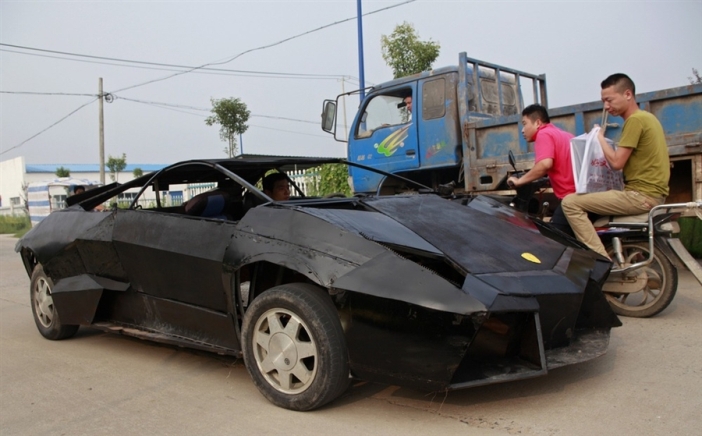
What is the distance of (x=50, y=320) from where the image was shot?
5129 mm

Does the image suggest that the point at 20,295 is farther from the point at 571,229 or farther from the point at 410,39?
the point at 410,39

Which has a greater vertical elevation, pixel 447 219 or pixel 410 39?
pixel 410 39

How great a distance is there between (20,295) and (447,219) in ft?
20.6

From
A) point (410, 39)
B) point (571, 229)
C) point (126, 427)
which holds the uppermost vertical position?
point (410, 39)

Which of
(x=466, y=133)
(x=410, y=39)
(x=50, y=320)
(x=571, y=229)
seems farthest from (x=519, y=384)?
(x=410, y=39)

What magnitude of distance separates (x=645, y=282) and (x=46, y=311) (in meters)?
4.95

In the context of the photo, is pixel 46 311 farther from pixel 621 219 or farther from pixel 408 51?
pixel 408 51

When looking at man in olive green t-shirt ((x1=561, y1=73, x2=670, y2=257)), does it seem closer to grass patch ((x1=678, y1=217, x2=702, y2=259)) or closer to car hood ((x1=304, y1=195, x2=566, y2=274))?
car hood ((x1=304, y1=195, x2=566, y2=274))

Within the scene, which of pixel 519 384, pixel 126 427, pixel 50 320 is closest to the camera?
pixel 126 427

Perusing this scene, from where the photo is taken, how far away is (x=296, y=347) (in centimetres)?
315

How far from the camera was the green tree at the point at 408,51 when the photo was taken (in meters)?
16.6

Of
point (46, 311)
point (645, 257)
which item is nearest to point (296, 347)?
point (46, 311)

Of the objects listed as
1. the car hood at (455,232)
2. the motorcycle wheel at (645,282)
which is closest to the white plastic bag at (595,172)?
the motorcycle wheel at (645,282)

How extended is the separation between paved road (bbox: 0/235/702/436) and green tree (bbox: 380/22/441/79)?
13.1 m
